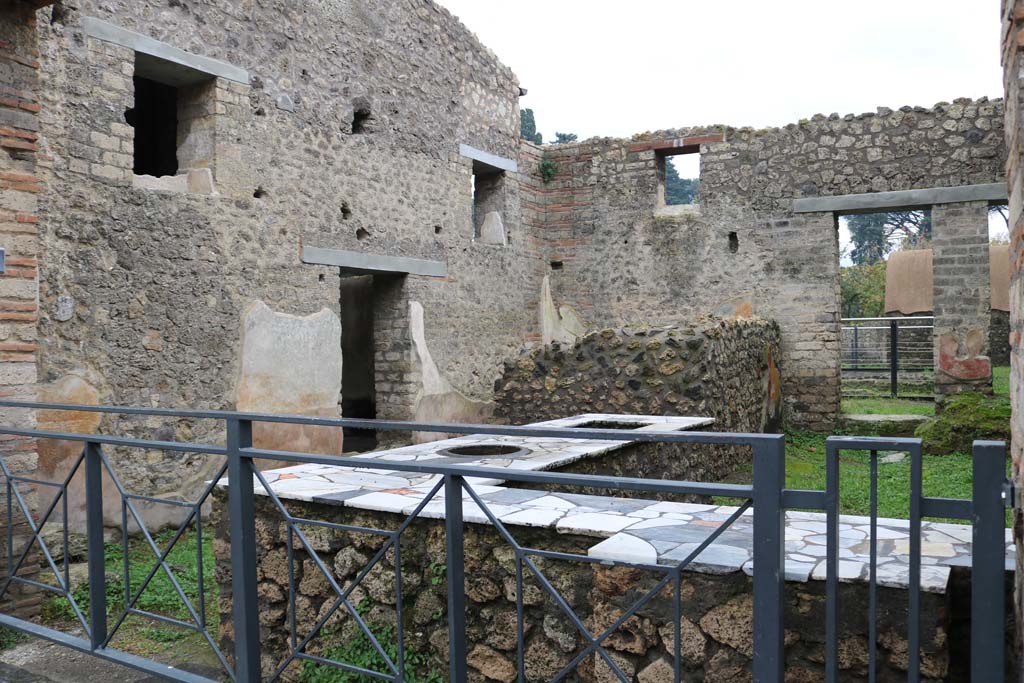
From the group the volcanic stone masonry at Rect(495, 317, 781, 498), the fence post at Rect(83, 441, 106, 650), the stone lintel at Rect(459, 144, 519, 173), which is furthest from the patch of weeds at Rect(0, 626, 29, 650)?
the stone lintel at Rect(459, 144, 519, 173)

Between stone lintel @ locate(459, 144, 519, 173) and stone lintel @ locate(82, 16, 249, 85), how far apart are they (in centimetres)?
A: 349

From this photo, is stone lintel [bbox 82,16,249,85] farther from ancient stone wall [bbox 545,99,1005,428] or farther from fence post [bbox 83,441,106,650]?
ancient stone wall [bbox 545,99,1005,428]

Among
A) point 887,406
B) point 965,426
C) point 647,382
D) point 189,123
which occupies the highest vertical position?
point 189,123

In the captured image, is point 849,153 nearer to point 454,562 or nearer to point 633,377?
point 633,377

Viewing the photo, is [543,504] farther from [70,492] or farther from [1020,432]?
[70,492]

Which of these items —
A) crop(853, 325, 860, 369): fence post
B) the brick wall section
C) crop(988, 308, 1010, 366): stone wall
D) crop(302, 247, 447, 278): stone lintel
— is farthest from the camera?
crop(988, 308, 1010, 366): stone wall

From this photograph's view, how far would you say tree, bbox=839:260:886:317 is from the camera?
23.3 m

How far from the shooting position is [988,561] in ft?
6.39

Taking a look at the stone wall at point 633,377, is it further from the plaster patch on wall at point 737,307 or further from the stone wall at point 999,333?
the stone wall at point 999,333

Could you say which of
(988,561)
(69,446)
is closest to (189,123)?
(69,446)

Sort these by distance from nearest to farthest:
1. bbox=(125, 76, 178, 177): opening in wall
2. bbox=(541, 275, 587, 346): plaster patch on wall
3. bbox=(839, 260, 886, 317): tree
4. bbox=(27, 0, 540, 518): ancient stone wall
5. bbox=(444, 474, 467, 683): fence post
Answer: bbox=(444, 474, 467, 683): fence post < bbox=(27, 0, 540, 518): ancient stone wall < bbox=(125, 76, 178, 177): opening in wall < bbox=(541, 275, 587, 346): plaster patch on wall < bbox=(839, 260, 886, 317): tree

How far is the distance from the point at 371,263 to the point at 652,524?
6.15 meters

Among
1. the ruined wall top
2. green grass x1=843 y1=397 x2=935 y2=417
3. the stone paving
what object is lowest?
green grass x1=843 y1=397 x2=935 y2=417

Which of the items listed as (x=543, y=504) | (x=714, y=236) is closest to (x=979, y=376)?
(x=714, y=236)
